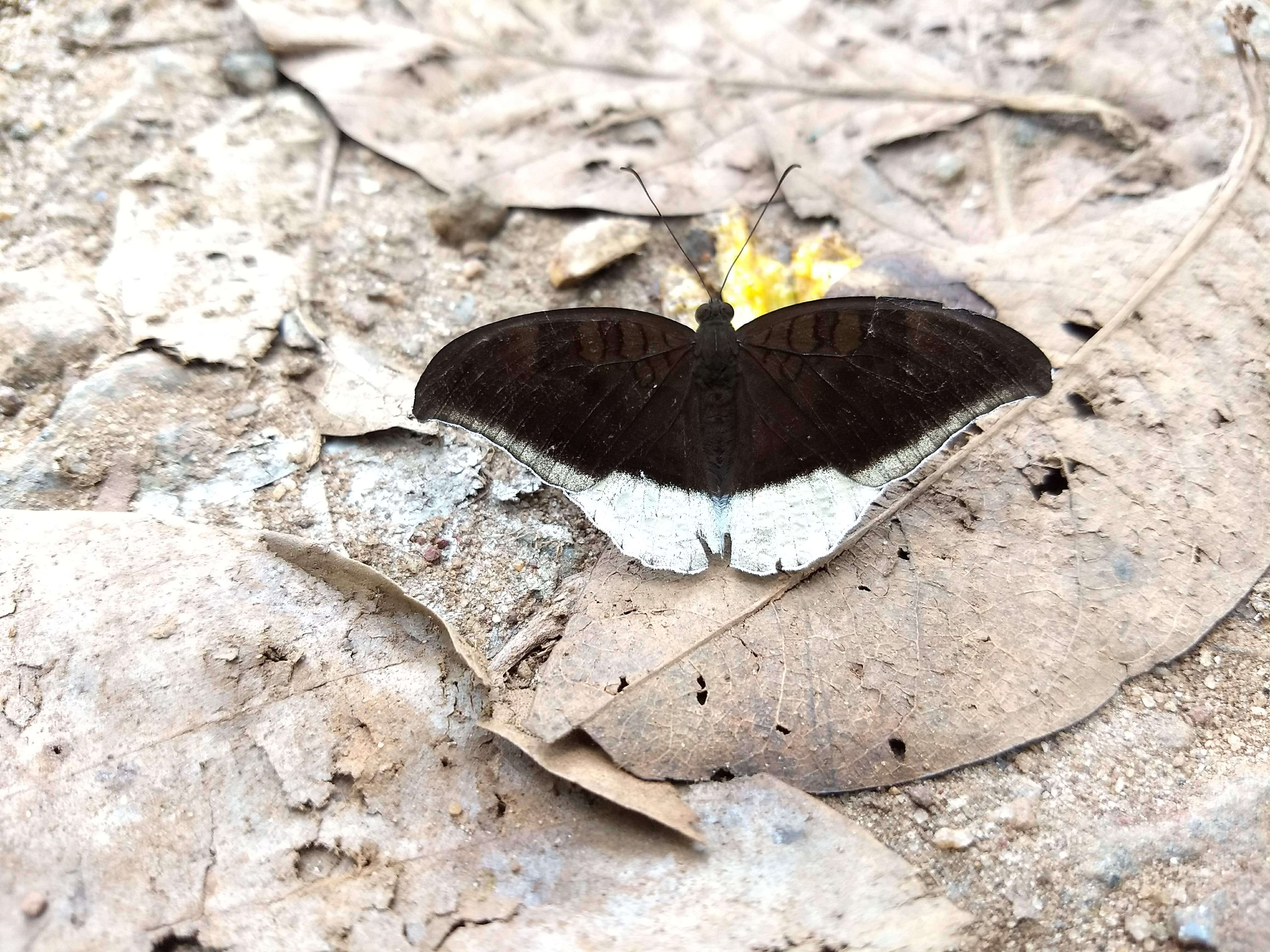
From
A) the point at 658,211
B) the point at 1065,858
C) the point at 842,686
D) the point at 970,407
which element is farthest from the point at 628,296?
the point at 1065,858

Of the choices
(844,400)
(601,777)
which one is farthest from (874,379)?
(601,777)

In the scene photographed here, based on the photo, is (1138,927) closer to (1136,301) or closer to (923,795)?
(923,795)

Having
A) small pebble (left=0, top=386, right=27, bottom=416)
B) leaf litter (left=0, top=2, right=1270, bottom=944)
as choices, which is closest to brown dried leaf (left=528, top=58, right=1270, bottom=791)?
leaf litter (left=0, top=2, right=1270, bottom=944)

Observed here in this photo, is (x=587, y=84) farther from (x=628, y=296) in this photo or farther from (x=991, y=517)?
(x=991, y=517)

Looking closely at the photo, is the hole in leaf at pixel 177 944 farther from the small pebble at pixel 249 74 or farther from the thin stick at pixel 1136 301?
the small pebble at pixel 249 74

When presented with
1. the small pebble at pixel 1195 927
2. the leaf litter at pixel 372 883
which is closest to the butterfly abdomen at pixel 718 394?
the leaf litter at pixel 372 883

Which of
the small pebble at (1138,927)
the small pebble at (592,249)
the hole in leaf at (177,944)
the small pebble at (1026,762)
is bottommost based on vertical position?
the hole in leaf at (177,944)

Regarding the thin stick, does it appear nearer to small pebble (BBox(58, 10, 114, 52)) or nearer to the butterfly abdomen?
the butterfly abdomen
